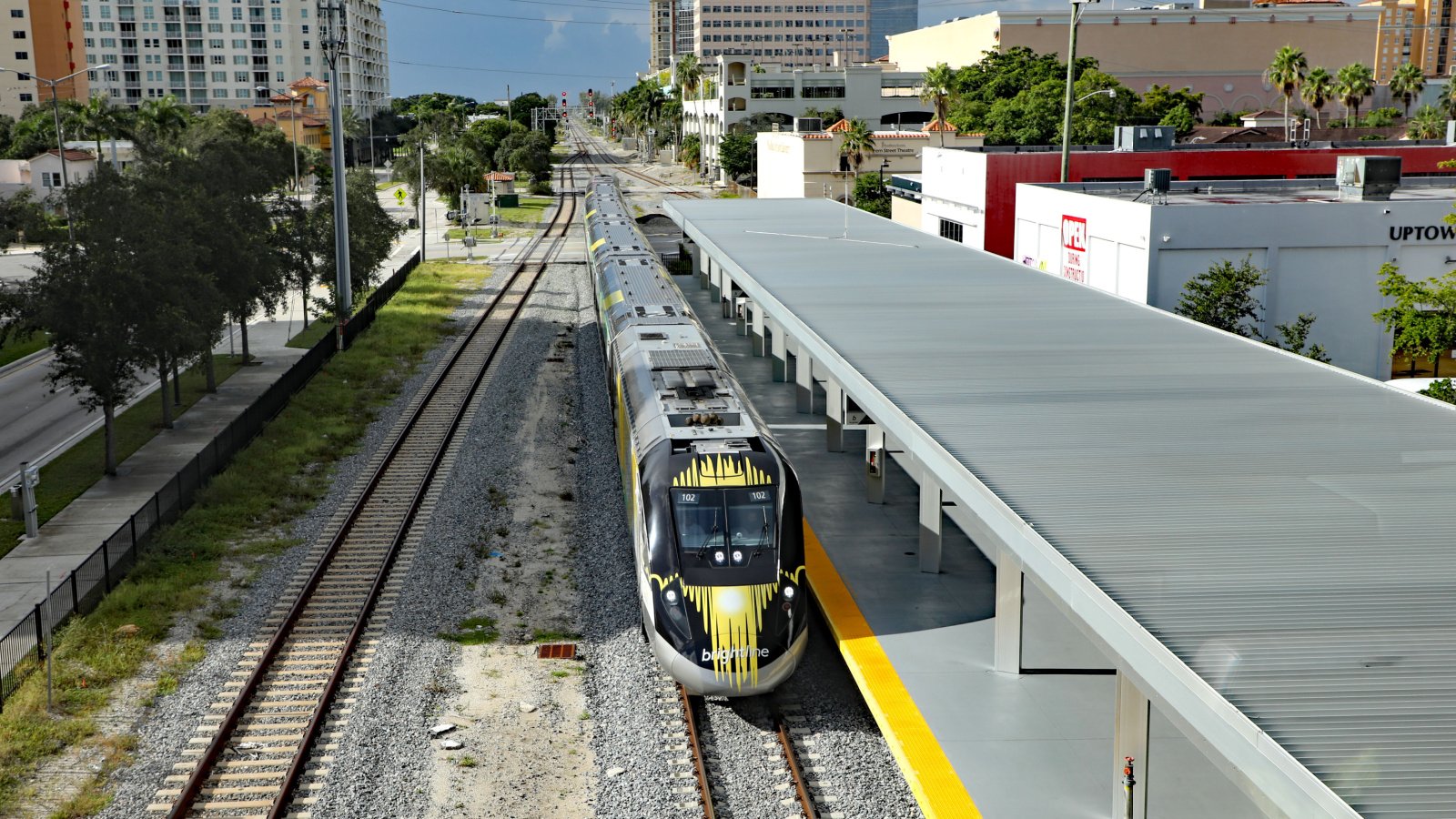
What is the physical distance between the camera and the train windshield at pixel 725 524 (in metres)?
16.7

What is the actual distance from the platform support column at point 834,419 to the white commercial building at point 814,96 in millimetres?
104345

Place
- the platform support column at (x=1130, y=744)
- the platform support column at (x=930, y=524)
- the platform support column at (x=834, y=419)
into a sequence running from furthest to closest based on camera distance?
the platform support column at (x=834, y=419), the platform support column at (x=930, y=524), the platform support column at (x=1130, y=744)

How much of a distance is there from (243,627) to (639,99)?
180 meters

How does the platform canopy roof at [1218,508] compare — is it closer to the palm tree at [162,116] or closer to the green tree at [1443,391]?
the green tree at [1443,391]

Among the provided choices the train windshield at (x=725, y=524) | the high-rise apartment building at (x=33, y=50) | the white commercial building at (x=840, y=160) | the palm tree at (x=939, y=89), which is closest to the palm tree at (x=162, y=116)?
the high-rise apartment building at (x=33, y=50)

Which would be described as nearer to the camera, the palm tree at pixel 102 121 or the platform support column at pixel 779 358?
the platform support column at pixel 779 358

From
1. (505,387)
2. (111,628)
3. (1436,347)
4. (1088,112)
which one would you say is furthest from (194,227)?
(1088,112)

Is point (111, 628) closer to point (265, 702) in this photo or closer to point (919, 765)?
point (265, 702)

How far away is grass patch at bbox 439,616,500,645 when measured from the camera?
762 inches

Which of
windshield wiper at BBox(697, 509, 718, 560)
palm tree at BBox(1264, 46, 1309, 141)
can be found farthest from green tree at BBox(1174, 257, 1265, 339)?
palm tree at BBox(1264, 46, 1309, 141)

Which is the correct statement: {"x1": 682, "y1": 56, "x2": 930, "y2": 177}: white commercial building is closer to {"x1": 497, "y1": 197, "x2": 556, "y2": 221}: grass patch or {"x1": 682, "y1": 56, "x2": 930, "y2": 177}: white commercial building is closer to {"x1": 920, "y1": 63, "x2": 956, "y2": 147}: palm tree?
{"x1": 920, "y1": 63, "x2": 956, "y2": 147}: palm tree

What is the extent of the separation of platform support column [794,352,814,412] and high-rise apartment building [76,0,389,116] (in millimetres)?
140724

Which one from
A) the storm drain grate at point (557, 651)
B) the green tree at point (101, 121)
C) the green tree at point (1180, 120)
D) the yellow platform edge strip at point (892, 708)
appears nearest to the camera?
the yellow platform edge strip at point (892, 708)

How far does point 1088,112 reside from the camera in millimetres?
82062
